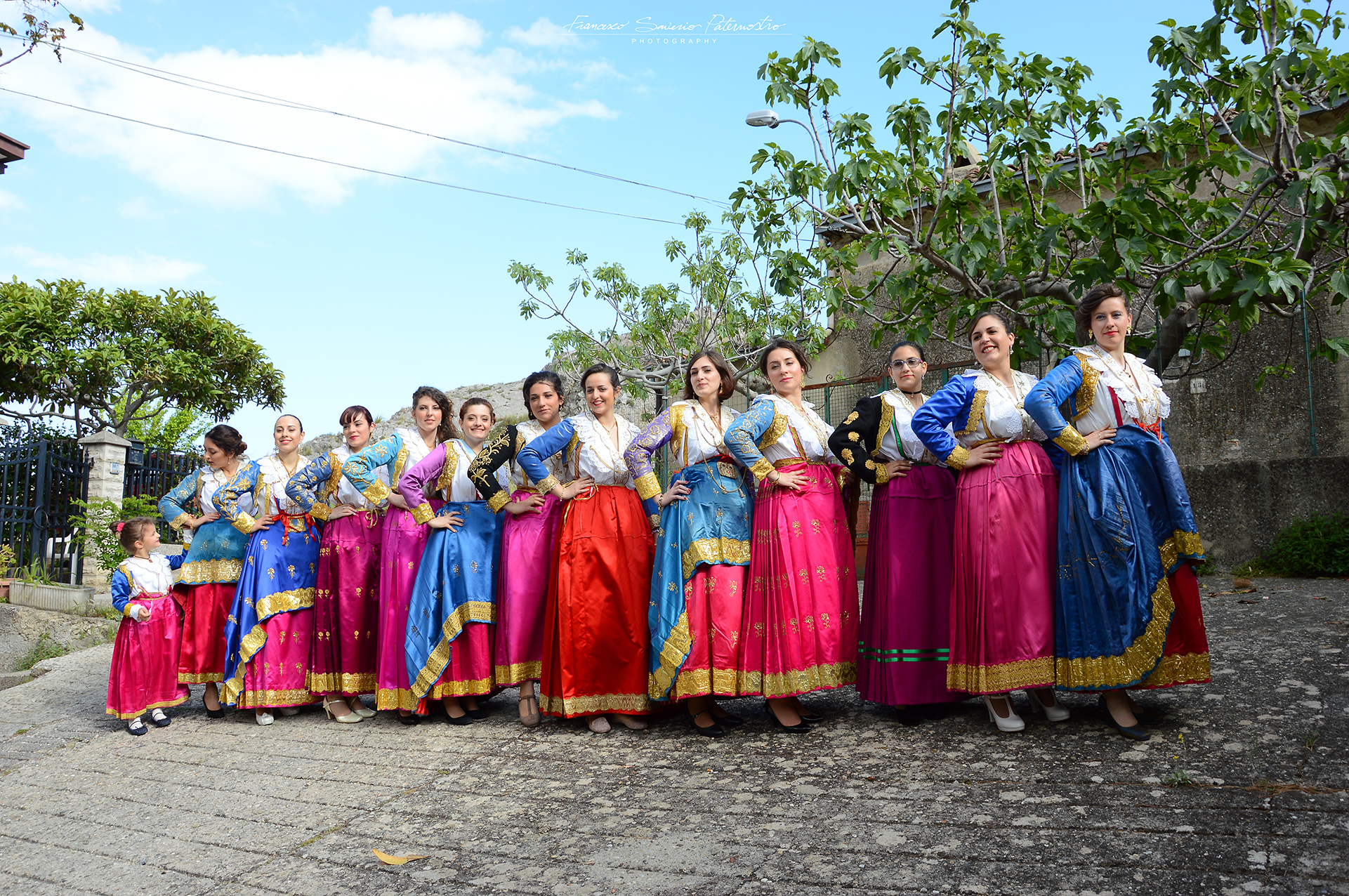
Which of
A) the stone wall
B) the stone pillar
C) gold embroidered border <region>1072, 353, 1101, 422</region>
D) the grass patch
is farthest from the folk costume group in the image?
the stone pillar

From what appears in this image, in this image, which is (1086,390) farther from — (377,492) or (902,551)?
(377,492)

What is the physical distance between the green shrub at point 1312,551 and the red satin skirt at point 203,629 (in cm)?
783

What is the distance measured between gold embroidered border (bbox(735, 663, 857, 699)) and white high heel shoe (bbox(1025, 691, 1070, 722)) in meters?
0.78

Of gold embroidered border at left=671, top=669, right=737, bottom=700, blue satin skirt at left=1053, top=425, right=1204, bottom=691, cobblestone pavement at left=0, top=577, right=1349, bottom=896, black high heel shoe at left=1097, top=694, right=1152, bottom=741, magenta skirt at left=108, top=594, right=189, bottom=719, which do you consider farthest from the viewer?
magenta skirt at left=108, top=594, right=189, bottom=719

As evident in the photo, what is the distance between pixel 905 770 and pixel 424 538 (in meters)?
2.92

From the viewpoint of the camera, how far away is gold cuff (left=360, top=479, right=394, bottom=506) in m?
5.26

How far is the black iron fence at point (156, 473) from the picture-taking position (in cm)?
1068

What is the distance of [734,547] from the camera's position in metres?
4.40

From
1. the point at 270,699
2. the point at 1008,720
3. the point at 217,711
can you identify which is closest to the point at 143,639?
the point at 217,711

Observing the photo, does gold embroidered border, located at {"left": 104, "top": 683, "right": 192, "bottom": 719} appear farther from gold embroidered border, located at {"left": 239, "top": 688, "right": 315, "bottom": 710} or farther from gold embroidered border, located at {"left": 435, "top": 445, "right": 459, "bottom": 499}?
gold embroidered border, located at {"left": 435, "top": 445, "right": 459, "bottom": 499}

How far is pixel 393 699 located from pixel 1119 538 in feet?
12.1

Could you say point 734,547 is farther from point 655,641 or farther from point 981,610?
point 981,610

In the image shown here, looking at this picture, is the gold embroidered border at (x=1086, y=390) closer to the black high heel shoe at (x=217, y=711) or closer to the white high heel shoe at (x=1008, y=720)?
the white high heel shoe at (x=1008, y=720)

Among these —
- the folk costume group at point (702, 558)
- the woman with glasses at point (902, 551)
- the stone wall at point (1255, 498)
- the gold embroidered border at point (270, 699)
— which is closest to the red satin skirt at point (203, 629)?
the folk costume group at point (702, 558)
